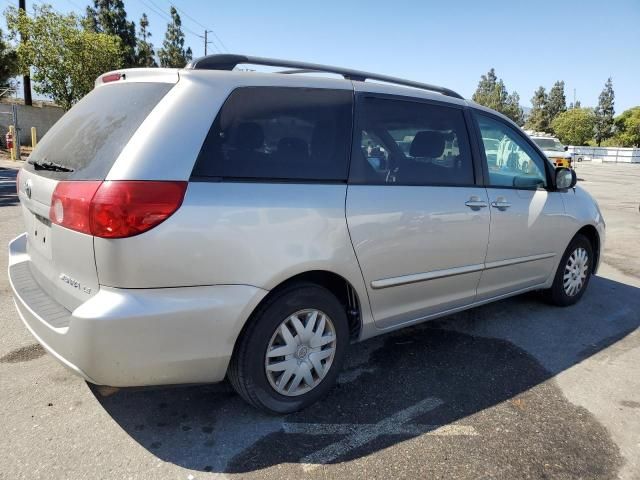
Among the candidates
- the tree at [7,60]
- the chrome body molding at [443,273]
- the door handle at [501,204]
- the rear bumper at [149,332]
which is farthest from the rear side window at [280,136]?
the tree at [7,60]

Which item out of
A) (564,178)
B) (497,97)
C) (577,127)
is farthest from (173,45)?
(497,97)

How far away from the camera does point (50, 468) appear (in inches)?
91.3

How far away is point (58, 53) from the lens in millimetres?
23516

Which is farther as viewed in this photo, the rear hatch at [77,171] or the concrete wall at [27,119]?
the concrete wall at [27,119]

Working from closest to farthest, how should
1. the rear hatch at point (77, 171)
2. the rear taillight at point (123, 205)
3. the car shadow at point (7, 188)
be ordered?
the rear taillight at point (123, 205), the rear hatch at point (77, 171), the car shadow at point (7, 188)

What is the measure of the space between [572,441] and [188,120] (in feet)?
8.34

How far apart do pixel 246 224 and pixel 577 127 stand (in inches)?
3178

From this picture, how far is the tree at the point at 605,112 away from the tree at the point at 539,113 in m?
10.8

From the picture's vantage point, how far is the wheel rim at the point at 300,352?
2.69m

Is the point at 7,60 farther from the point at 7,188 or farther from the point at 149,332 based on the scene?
the point at 149,332

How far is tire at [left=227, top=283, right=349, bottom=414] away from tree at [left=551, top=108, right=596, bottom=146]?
80.1m

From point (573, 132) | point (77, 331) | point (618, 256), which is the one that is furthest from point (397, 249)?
point (573, 132)

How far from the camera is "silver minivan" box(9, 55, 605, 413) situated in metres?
2.24

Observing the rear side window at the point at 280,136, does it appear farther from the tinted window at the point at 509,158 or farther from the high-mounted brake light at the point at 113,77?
the tinted window at the point at 509,158
